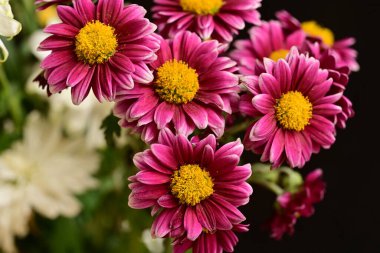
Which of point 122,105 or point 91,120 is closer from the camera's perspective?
point 122,105

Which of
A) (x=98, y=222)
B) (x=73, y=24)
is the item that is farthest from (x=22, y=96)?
(x=73, y=24)

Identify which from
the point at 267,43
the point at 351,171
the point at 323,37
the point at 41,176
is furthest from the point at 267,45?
the point at 351,171

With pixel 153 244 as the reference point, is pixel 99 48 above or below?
above

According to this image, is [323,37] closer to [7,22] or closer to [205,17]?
[205,17]

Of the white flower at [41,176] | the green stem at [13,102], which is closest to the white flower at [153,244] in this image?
the white flower at [41,176]

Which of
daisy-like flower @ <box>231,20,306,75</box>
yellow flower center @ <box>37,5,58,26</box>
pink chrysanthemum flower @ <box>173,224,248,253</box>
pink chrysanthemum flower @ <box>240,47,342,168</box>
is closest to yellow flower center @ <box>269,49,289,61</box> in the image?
daisy-like flower @ <box>231,20,306,75</box>

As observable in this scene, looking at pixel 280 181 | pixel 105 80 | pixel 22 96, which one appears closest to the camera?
pixel 105 80

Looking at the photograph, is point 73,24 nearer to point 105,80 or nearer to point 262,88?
point 105,80

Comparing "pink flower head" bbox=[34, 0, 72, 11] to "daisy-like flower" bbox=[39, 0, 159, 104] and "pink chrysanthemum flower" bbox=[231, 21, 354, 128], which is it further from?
"pink chrysanthemum flower" bbox=[231, 21, 354, 128]
